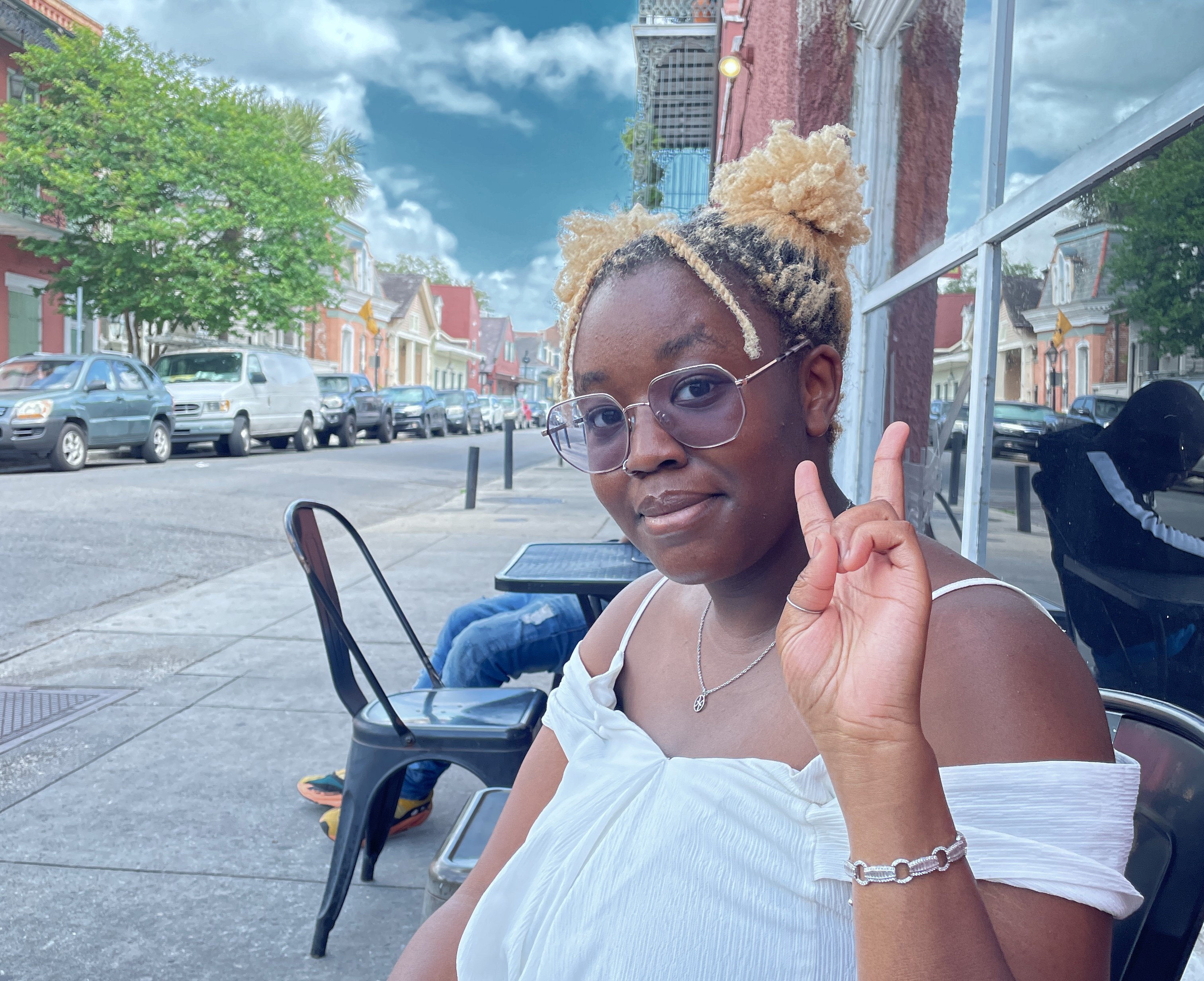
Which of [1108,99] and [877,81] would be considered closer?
[1108,99]

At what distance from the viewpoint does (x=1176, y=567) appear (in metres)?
1.62

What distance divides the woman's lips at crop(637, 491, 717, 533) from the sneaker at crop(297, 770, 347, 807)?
2.25m

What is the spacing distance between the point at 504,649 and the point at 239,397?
57.4ft

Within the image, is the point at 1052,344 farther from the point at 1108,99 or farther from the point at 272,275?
the point at 272,275

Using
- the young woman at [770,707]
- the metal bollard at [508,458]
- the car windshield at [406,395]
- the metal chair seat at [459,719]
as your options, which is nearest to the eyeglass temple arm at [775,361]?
the young woman at [770,707]

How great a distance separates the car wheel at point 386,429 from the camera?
88.5 ft

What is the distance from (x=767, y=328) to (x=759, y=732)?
0.52 m

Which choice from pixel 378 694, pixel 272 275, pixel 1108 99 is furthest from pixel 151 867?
pixel 272 275

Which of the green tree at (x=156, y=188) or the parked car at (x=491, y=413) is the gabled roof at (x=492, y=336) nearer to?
the parked car at (x=491, y=413)

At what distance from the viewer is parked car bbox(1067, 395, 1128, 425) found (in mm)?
1847

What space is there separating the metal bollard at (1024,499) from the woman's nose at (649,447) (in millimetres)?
1224

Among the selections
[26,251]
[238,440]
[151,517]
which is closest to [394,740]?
[151,517]

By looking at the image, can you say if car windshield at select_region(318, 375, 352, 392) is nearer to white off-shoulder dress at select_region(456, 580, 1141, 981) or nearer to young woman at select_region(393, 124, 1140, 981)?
young woman at select_region(393, 124, 1140, 981)

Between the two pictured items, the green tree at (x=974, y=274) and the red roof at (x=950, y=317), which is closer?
the green tree at (x=974, y=274)
